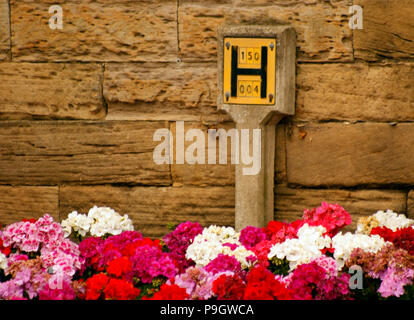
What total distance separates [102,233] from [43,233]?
1.08 ft

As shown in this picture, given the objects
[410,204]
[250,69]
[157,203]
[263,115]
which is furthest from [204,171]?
[410,204]

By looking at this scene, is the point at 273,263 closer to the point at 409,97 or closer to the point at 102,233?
the point at 102,233

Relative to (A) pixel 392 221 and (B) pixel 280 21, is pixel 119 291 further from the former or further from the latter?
(B) pixel 280 21

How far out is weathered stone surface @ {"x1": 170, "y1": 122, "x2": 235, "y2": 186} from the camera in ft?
11.5

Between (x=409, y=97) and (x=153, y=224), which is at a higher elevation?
(x=409, y=97)

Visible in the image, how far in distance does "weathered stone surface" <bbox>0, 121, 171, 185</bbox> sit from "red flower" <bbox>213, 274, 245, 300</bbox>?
1.30m

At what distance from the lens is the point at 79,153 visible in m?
3.61

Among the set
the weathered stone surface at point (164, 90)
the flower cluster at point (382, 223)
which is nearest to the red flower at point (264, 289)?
the flower cluster at point (382, 223)

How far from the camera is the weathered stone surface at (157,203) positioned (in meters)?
3.56

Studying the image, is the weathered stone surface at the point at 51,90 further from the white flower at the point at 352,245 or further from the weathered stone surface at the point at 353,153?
the white flower at the point at 352,245

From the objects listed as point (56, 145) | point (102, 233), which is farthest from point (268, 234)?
point (56, 145)

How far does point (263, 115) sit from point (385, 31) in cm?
81
